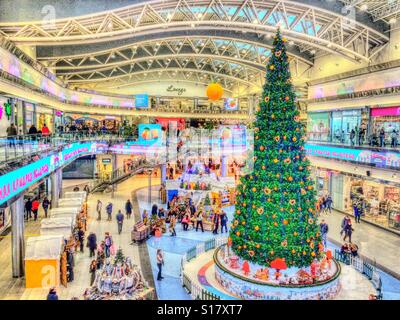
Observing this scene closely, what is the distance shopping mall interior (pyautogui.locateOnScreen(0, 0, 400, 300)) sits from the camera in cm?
1013

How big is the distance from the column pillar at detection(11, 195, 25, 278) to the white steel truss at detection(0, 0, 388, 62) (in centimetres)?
943

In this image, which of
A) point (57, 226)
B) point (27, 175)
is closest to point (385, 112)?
point (57, 226)

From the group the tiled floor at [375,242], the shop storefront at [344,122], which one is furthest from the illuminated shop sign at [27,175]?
the shop storefront at [344,122]

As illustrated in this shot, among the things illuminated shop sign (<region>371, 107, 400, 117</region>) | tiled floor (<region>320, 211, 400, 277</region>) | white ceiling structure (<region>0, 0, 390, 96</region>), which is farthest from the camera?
illuminated shop sign (<region>371, 107, 400, 117</region>)

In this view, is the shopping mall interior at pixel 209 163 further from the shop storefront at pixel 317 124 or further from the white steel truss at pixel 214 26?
the shop storefront at pixel 317 124

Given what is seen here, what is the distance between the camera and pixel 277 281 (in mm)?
9828

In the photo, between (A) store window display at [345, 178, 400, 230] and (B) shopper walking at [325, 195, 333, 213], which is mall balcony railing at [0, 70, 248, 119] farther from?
(A) store window display at [345, 178, 400, 230]

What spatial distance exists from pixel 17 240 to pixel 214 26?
1643 centimetres

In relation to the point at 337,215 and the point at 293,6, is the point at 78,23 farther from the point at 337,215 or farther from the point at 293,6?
the point at 337,215

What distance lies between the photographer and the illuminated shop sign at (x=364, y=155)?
16.4 m

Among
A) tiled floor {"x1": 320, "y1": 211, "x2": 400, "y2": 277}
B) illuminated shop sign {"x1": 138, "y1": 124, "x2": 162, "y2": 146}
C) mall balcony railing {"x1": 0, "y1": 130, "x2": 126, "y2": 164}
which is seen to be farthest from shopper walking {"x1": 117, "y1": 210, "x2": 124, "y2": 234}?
illuminated shop sign {"x1": 138, "y1": 124, "x2": 162, "y2": 146}

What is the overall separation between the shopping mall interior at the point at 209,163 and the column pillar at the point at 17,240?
4 cm
